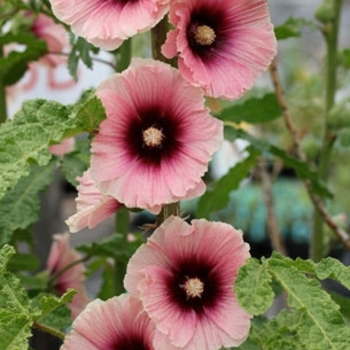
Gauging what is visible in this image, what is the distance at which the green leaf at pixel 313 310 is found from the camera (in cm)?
63

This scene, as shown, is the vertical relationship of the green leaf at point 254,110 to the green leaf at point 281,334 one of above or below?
below

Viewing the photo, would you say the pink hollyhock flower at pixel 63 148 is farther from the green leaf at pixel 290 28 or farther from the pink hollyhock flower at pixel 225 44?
the pink hollyhock flower at pixel 225 44

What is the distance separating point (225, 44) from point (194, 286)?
0.18m

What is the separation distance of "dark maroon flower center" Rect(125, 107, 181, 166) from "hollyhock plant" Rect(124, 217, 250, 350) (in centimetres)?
5

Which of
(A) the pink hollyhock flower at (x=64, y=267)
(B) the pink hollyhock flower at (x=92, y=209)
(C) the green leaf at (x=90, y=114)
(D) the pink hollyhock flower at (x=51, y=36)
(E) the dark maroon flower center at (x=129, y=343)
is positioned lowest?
(A) the pink hollyhock flower at (x=64, y=267)

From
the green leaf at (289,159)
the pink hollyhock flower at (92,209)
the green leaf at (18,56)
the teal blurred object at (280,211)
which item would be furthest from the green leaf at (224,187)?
the teal blurred object at (280,211)

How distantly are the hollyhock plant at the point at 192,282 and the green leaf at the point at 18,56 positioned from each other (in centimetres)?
49

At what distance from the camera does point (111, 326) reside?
707mm

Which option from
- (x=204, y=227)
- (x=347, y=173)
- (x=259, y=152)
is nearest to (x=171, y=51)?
(x=204, y=227)

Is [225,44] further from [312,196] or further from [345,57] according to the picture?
[345,57]

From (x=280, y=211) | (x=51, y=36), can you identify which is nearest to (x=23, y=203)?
(x=51, y=36)

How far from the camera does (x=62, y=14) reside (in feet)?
2.25

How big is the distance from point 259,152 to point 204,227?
1.48ft

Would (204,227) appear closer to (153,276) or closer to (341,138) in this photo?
(153,276)
